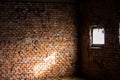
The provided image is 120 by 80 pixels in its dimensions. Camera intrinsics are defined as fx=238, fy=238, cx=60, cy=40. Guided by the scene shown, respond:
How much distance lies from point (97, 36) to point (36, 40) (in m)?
1.94

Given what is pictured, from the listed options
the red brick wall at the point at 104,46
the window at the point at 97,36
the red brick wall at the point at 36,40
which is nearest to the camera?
the red brick wall at the point at 104,46

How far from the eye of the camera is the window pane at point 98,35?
280 inches

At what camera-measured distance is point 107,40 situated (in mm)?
6734

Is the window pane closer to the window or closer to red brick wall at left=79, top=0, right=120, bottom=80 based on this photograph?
the window

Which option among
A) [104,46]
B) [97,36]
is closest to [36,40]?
[97,36]

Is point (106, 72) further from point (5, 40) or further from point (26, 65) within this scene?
point (5, 40)

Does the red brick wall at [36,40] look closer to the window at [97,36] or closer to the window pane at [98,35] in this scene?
the window at [97,36]

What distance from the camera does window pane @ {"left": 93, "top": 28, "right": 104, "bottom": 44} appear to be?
712cm

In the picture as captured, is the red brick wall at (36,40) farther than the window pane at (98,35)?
Yes

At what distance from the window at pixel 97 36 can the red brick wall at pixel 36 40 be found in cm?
72

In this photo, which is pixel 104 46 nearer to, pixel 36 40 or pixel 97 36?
pixel 97 36

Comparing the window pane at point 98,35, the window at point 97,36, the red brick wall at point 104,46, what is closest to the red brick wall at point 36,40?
the red brick wall at point 104,46

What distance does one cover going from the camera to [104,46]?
6.88 metres

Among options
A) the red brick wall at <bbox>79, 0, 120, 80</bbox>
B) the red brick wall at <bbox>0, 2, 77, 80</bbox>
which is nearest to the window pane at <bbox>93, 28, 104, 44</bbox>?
the red brick wall at <bbox>79, 0, 120, 80</bbox>
